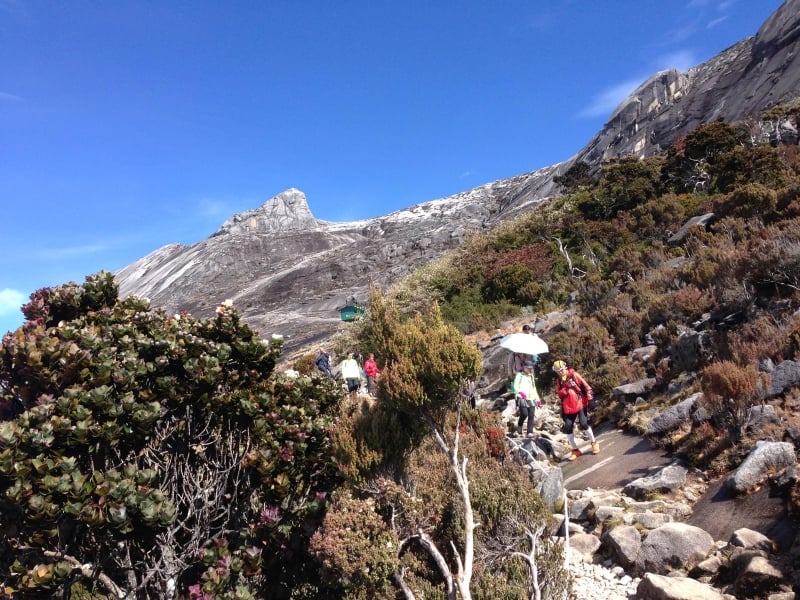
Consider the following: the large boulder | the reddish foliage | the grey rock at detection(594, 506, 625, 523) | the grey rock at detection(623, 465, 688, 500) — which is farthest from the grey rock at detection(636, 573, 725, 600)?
the reddish foliage

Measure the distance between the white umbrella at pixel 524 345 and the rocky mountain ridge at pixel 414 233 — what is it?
64.1ft

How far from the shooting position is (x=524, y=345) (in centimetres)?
924

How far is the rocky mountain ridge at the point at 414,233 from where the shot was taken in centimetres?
3453

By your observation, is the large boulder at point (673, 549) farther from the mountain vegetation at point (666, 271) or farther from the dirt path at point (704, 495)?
the mountain vegetation at point (666, 271)

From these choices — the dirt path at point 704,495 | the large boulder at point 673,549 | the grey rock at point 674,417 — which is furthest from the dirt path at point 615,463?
the large boulder at point 673,549

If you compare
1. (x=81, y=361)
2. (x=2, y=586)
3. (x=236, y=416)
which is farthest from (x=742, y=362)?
(x=2, y=586)

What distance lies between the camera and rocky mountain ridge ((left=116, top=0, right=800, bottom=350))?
34.5 metres

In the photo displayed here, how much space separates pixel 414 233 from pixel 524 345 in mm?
42301

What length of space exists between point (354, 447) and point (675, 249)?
A: 12737 millimetres

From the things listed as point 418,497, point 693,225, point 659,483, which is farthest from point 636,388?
point 693,225

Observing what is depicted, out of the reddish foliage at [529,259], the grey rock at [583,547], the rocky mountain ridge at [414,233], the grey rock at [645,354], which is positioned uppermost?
the rocky mountain ridge at [414,233]

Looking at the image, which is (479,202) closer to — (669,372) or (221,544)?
(669,372)

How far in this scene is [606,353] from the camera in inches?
409

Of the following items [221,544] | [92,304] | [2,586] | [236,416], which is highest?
[92,304]
